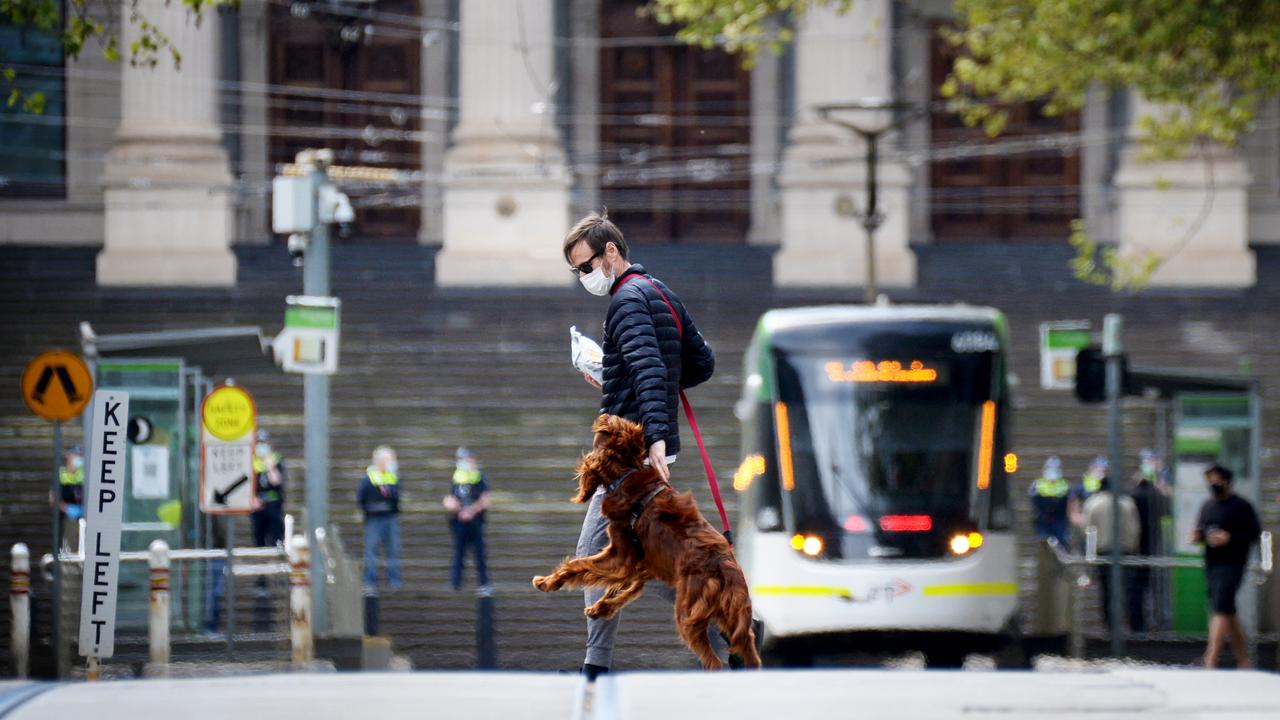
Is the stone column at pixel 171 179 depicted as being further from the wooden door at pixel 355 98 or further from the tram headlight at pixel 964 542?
the tram headlight at pixel 964 542

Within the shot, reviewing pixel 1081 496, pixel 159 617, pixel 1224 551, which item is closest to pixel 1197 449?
pixel 1224 551

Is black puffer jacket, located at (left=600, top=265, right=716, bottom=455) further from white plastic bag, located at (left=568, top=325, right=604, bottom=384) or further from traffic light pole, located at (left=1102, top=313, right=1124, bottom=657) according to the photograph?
traffic light pole, located at (left=1102, top=313, right=1124, bottom=657)

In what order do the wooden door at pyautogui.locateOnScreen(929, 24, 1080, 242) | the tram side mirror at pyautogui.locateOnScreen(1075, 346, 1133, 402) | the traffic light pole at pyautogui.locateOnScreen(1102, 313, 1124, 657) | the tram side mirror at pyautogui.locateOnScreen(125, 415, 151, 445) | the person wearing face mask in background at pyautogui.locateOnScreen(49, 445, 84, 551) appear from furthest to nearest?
the wooden door at pyautogui.locateOnScreen(929, 24, 1080, 242), the person wearing face mask in background at pyautogui.locateOnScreen(49, 445, 84, 551), the tram side mirror at pyautogui.locateOnScreen(125, 415, 151, 445), the tram side mirror at pyautogui.locateOnScreen(1075, 346, 1133, 402), the traffic light pole at pyautogui.locateOnScreen(1102, 313, 1124, 657)

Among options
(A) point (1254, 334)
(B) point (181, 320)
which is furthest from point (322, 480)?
(A) point (1254, 334)

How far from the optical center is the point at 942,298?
36.1 metres

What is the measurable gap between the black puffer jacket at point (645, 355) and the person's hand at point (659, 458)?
0.12ft

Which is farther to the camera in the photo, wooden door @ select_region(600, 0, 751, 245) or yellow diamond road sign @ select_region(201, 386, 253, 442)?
wooden door @ select_region(600, 0, 751, 245)

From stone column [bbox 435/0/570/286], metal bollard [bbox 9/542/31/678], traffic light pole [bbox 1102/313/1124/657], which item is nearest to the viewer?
metal bollard [bbox 9/542/31/678]

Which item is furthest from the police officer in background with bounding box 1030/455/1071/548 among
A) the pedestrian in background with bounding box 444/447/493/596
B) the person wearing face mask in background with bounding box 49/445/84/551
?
the person wearing face mask in background with bounding box 49/445/84/551

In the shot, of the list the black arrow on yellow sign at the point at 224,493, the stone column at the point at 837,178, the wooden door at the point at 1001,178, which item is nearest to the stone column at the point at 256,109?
the stone column at the point at 837,178

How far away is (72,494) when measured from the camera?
856 inches

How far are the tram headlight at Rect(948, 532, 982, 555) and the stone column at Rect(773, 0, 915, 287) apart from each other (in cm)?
2280

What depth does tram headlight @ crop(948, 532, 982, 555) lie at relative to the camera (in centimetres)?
1648

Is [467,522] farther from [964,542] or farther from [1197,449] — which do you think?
[1197,449]
